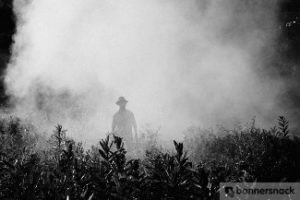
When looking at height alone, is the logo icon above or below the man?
below

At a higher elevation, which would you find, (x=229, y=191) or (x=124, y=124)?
(x=124, y=124)

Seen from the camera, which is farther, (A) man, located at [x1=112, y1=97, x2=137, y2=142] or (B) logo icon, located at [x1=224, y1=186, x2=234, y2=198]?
(A) man, located at [x1=112, y1=97, x2=137, y2=142]

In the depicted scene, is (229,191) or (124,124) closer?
(229,191)

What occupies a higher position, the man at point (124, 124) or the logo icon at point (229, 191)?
the man at point (124, 124)

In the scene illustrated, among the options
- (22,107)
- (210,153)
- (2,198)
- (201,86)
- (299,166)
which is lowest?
(2,198)

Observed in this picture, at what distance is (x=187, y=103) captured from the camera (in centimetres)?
1349

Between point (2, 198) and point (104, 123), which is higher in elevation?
point (104, 123)

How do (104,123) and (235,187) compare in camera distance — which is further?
(104,123)

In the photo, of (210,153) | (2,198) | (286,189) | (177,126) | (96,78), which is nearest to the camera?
(2,198)

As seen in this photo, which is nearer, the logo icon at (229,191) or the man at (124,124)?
the logo icon at (229,191)

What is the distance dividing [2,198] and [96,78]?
1298 centimetres

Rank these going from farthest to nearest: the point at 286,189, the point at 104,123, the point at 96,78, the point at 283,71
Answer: the point at 96,78 → the point at 283,71 → the point at 104,123 → the point at 286,189

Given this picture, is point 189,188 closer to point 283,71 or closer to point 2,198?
point 2,198

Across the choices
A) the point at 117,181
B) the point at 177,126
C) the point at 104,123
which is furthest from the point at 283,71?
the point at 117,181
